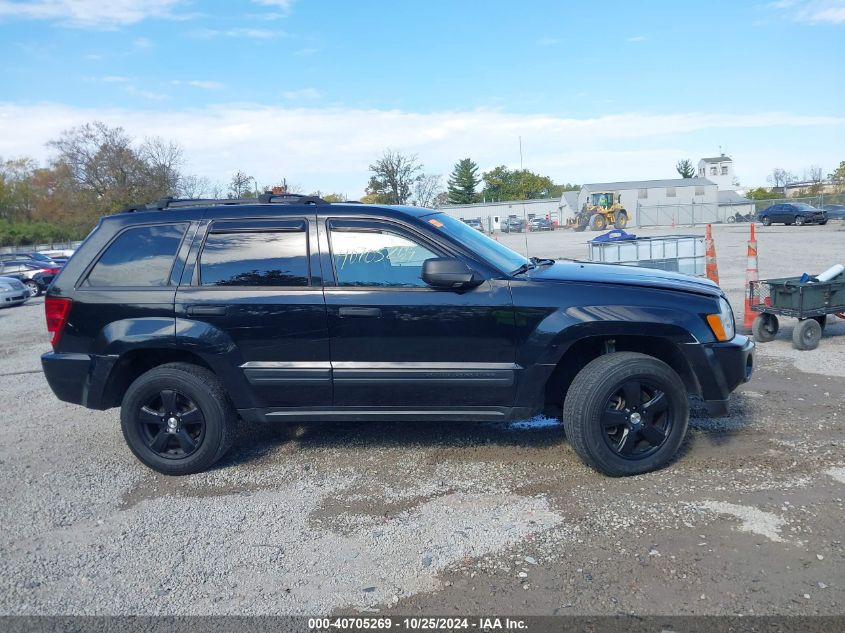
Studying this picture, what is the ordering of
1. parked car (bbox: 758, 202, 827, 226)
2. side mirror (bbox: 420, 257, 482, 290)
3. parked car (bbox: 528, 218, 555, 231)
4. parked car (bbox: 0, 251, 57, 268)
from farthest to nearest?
parked car (bbox: 528, 218, 555, 231) < parked car (bbox: 758, 202, 827, 226) < parked car (bbox: 0, 251, 57, 268) < side mirror (bbox: 420, 257, 482, 290)

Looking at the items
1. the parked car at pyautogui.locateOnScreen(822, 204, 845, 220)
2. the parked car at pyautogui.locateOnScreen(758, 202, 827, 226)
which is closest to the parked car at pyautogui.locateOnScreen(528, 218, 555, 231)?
the parked car at pyautogui.locateOnScreen(758, 202, 827, 226)

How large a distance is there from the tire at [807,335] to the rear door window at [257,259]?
5850 mm

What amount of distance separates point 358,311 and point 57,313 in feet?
7.07

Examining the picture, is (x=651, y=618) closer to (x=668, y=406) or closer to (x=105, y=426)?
(x=668, y=406)

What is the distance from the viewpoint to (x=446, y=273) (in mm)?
4215

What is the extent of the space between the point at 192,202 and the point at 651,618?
405 centimetres

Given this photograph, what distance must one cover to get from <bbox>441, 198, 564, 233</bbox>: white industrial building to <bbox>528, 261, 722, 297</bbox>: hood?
52.4 m

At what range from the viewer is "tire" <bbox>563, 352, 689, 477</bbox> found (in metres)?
4.24

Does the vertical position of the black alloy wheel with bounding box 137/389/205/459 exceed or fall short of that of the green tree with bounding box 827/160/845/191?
it falls short

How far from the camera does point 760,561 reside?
3273mm

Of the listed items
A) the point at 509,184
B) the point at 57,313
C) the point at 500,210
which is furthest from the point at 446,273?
the point at 509,184

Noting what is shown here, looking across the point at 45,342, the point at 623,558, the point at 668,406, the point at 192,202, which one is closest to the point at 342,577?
the point at 623,558

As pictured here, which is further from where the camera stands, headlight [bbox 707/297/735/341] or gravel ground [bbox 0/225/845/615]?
headlight [bbox 707/297/735/341]

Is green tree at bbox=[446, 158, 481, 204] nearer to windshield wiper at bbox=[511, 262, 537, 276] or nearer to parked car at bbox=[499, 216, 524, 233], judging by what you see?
parked car at bbox=[499, 216, 524, 233]
